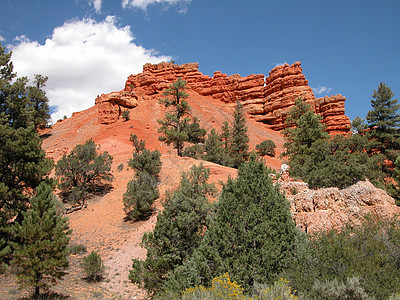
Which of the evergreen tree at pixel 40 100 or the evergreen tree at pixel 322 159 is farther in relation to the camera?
the evergreen tree at pixel 40 100

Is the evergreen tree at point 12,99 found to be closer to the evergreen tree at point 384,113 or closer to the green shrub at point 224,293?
the green shrub at point 224,293

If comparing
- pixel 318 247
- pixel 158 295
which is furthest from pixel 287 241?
pixel 158 295

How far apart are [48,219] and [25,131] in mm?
4757

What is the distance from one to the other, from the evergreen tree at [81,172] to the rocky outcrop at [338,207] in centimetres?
1670

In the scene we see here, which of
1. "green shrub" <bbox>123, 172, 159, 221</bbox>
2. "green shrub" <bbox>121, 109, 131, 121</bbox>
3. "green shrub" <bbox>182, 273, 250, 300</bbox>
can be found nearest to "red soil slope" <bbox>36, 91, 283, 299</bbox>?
"green shrub" <bbox>123, 172, 159, 221</bbox>

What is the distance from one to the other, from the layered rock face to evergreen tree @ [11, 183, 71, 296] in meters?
37.8

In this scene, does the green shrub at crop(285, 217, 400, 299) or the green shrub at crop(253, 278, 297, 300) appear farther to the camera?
the green shrub at crop(285, 217, 400, 299)

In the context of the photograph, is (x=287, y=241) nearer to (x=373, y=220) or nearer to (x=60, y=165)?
(x=373, y=220)

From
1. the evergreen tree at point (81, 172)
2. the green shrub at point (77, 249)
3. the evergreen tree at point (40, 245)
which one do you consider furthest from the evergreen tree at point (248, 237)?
the evergreen tree at point (81, 172)

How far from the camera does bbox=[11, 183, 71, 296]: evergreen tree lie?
361 inches

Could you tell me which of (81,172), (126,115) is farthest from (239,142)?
(81,172)

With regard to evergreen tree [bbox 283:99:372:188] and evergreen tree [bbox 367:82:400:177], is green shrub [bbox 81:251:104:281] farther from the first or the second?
evergreen tree [bbox 367:82:400:177]

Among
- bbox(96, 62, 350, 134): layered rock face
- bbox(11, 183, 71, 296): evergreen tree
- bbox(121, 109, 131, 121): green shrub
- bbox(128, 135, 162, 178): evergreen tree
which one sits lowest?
bbox(11, 183, 71, 296): evergreen tree

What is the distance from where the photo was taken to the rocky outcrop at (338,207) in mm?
7711
